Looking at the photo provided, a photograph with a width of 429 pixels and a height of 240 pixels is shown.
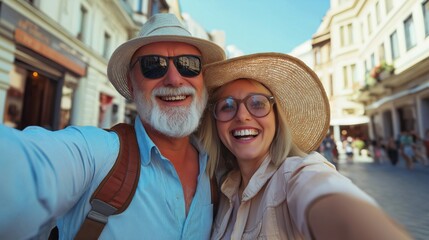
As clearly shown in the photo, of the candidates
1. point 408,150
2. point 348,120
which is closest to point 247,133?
point 408,150

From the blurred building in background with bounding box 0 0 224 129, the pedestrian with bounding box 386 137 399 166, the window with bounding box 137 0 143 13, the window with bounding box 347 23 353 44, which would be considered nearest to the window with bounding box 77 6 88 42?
the blurred building in background with bounding box 0 0 224 129

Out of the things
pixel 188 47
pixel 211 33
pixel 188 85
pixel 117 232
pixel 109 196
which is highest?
pixel 211 33

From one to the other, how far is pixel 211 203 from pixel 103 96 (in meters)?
11.9

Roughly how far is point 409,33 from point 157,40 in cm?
1490

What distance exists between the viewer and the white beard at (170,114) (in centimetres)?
151

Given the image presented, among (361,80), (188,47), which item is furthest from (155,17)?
(361,80)

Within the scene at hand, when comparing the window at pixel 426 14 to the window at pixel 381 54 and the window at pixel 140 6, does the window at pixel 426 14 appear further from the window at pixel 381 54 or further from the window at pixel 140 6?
the window at pixel 140 6

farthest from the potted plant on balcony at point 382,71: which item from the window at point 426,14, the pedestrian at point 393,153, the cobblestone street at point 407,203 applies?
the cobblestone street at point 407,203

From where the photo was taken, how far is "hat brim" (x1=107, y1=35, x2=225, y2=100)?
62.0 inches

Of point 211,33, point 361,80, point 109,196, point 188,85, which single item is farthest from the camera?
point 211,33

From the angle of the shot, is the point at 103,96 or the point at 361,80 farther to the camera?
the point at 361,80

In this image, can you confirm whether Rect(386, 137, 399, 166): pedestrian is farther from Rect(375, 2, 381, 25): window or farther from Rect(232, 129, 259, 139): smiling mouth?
Rect(232, 129, 259, 139): smiling mouth

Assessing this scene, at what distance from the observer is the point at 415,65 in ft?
37.8

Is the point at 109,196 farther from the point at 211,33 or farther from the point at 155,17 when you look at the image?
the point at 211,33
